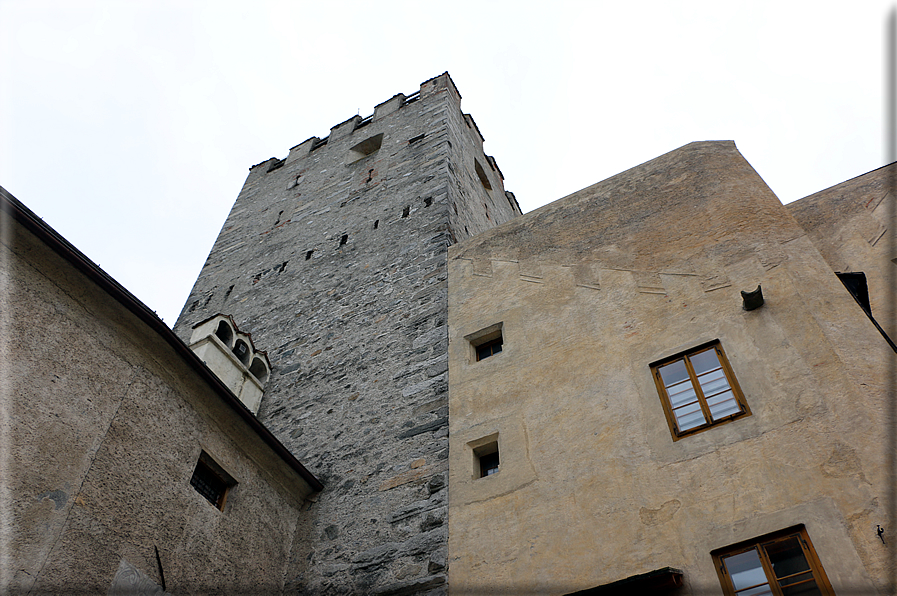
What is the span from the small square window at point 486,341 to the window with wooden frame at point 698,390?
213cm

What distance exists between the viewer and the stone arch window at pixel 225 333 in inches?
369

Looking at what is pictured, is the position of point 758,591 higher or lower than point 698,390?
lower

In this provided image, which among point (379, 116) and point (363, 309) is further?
point (379, 116)

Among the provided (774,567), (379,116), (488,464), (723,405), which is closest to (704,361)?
(723,405)

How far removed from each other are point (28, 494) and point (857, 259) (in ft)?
26.3

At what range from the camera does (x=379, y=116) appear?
1625 centimetres

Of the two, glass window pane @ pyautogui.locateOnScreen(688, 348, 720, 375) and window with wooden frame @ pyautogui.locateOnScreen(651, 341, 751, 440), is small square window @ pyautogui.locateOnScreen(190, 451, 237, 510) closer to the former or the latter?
window with wooden frame @ pyautogui.locateOnScreen(651, 341, 751, 440)

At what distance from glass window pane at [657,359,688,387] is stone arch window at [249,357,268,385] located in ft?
18.5

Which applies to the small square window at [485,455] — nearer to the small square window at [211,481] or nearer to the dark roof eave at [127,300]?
the dark roof eave at [127,300]

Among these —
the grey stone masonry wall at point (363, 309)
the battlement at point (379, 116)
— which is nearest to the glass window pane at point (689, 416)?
the grey stone masonry wall at point (363, 309)

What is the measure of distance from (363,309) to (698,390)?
17.0 ft

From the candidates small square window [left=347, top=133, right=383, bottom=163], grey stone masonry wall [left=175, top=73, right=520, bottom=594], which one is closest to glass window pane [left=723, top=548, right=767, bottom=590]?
grey stone masonry wall [left=175, top=73, right=520, bottom=594]

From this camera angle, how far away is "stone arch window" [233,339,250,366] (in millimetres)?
9598

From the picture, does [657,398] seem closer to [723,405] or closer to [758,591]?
[723,405]
